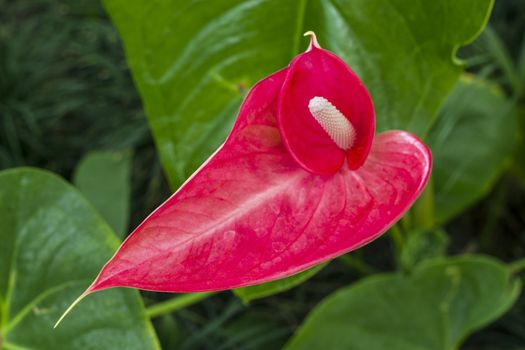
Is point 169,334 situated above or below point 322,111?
below

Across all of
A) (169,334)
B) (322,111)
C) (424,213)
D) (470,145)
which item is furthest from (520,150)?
(322,111)

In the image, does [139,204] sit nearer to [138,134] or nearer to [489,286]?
[138,134]

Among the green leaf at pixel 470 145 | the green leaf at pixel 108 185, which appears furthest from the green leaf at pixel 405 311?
the green leaf at pixel 108 185

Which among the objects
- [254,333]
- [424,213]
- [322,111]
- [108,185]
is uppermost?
[322,111]

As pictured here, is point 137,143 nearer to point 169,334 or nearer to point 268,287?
point 169,334

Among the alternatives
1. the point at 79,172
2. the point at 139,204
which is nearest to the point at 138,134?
the point at 139,204

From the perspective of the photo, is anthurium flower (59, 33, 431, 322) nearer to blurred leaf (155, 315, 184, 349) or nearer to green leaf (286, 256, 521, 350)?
green leaf (286, 256, 521, 350)

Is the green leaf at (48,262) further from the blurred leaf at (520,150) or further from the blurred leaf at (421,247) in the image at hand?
the blurred leaf at (520,150)
